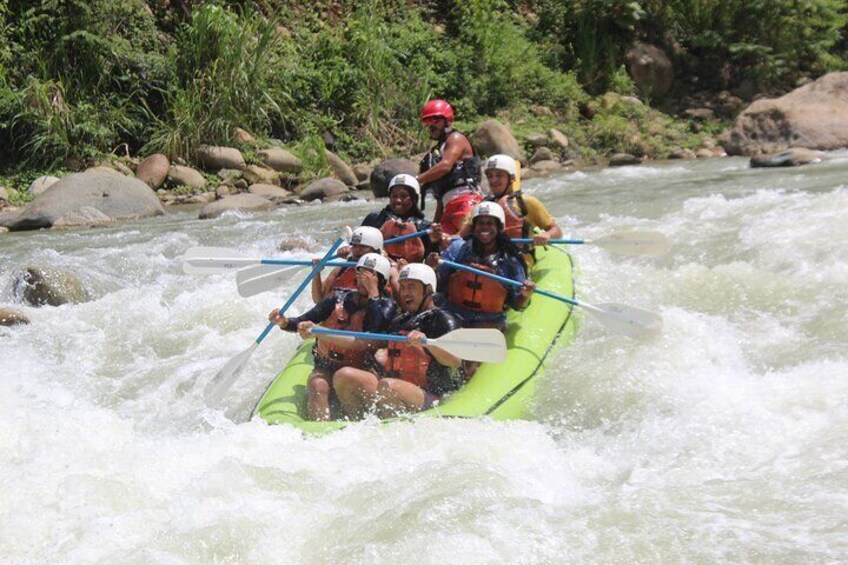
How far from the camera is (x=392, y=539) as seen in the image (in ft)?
9.91

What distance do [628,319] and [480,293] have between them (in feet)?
2.39

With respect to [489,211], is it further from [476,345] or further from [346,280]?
[476,345]

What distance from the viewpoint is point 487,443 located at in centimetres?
382

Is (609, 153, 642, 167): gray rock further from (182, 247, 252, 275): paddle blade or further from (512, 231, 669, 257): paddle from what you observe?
(182, 247, 252, 275): paddle blade

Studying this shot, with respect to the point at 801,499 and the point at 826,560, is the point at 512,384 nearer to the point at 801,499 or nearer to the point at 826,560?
the point at 801,499

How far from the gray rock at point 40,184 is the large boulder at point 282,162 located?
7.83 ft

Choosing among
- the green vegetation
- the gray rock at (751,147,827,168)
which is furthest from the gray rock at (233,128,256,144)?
the gray rock at (751,147,827,168)

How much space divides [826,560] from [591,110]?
1237cm

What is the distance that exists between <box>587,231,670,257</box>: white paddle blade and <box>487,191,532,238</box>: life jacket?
39cm

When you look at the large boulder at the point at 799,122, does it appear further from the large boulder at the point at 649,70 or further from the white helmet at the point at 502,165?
the white helmet at the point at 502,165

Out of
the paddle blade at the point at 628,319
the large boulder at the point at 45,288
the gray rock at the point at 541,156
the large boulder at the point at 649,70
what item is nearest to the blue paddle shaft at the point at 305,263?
the paddle blade at the point at 628,319

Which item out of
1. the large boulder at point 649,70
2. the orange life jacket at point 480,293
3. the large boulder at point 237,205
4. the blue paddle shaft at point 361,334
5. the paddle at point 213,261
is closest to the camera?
the blue paddle shaft at point 361,334

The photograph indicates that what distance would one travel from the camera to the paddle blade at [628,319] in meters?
4.78

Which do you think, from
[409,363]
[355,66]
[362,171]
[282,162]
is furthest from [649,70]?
[409,363]
